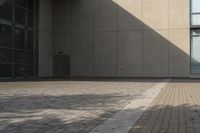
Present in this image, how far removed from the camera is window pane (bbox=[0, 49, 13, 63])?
95.8 feet

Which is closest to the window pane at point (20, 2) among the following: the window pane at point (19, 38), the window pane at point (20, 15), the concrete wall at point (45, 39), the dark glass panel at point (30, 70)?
the window pane at point (20, 15)

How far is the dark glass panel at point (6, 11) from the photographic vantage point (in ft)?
96.5

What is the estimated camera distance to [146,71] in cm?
3881

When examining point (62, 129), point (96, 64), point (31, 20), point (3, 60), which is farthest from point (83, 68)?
point (62, 129)

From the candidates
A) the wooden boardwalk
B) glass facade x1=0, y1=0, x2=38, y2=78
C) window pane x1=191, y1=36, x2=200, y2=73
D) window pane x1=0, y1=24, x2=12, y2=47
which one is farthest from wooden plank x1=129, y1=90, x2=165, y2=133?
window pane x1=191, y1=36, x2=200, y2=73

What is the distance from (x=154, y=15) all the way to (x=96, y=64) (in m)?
7.60

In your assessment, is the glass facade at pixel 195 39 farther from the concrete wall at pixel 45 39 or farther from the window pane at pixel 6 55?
the window pane at pixel 6 55

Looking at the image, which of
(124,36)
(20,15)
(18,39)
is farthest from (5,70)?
(124,36)

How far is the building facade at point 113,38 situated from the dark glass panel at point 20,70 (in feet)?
3.27

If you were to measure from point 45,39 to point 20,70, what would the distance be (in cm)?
728

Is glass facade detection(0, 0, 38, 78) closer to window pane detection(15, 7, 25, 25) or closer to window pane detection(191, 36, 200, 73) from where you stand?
window pane detection(15, 7, 25, 25)

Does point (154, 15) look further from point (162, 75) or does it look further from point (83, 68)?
point (83, 68)

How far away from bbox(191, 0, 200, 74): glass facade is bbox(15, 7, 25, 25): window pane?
15822mm

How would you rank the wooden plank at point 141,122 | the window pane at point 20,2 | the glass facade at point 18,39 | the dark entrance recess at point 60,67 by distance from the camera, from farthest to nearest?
the dark entrance recess at point 60,67 → the window pane at point 20,2 → the glass facade at point 18,39 → the wooden plank at point 141,122
